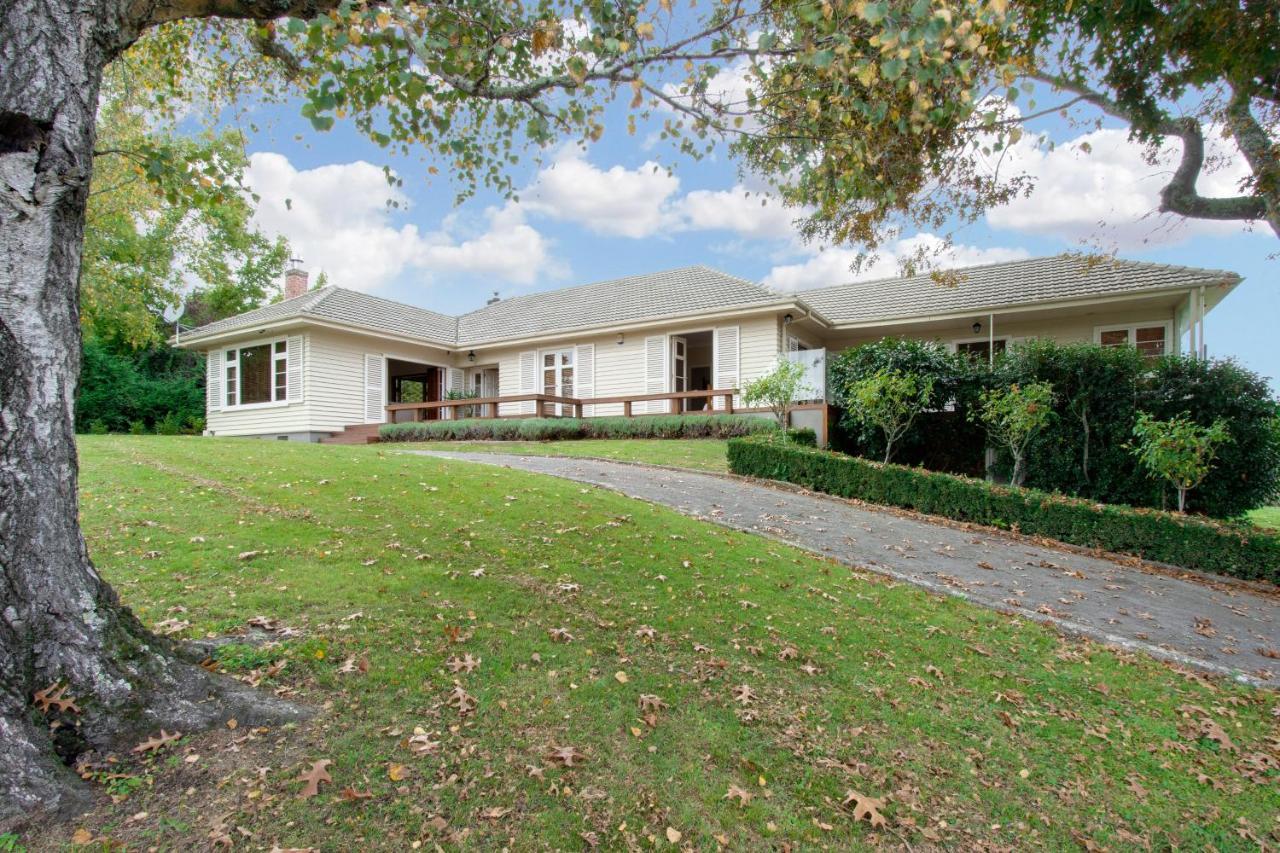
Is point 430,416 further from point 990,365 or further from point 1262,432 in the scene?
point 1262,432

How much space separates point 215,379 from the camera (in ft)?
71.6

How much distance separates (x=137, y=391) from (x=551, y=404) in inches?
733

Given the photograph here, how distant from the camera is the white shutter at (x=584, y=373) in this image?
2020 centimetres

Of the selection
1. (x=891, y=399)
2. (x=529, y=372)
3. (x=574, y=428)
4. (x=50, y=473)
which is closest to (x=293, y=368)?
(x=529, y=372)

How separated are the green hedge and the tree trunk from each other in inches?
377

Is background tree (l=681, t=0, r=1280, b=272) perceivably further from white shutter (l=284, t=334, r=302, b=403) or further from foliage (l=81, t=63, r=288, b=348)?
white shutter (l=284, t=334, r=302, b=403)

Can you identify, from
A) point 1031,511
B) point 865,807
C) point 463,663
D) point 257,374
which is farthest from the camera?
point 257,374

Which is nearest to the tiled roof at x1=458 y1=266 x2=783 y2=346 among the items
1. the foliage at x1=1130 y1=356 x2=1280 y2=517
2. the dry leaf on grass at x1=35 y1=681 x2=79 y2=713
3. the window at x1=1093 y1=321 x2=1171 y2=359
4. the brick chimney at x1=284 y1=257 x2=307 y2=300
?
the brick chimney at x1=284 y1=257 x2=307 y2=300

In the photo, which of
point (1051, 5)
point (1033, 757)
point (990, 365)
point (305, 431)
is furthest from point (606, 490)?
point (305, 431)

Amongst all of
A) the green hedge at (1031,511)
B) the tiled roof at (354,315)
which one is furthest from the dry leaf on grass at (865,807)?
the tiled roof at (354,315)

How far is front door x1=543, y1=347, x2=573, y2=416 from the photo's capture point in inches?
816

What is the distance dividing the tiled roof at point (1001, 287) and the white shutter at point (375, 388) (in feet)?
48.8

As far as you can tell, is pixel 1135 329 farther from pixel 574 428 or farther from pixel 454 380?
pixel 454 380

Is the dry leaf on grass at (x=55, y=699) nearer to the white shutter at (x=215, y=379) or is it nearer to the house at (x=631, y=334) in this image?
the house at (x=631, y=334)
